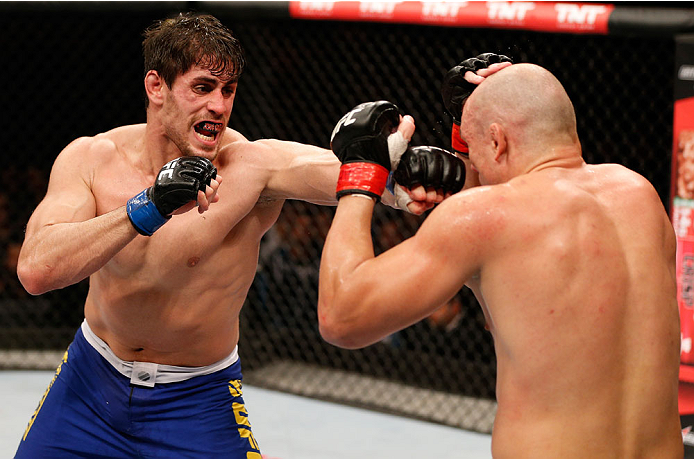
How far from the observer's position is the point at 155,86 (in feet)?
6.84

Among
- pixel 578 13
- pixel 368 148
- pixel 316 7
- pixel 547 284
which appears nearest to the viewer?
pixel 547 284

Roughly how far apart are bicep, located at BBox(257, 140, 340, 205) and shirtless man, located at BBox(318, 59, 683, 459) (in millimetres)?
546

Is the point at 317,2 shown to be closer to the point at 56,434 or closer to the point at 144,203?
the point at 144,203

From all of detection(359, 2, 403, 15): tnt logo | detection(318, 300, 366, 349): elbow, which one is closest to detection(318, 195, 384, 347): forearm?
detection(318, 300, 366, 349): elbow

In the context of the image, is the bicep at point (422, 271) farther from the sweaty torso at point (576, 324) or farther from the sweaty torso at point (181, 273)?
the sweaty torso at point (181, 273)

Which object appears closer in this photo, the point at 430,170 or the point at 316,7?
the point at 430,170

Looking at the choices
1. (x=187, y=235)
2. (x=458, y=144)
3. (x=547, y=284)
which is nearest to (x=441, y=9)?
(x=458, y=144)

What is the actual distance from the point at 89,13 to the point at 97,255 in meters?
2.13

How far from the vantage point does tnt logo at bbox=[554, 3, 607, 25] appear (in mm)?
2836

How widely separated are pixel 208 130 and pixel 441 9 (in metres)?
1.37

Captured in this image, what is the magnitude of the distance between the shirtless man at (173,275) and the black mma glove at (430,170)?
397 mm

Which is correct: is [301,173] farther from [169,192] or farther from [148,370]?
[148,370]

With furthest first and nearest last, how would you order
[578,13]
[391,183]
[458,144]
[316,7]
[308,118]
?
[308,118]
[316,7]
[578,13]
[458,144]
[391,183]

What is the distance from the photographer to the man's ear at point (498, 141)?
1.41 m
